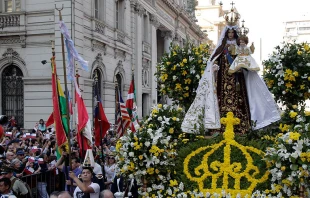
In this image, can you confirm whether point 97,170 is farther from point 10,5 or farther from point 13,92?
point 10,5

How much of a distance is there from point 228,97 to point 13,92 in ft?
46.8

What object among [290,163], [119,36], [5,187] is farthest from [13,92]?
[290,163]

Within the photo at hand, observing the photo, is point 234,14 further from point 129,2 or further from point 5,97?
point 129,2

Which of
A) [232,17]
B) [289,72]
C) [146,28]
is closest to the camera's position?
[232,17]

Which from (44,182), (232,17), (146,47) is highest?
(146,47)

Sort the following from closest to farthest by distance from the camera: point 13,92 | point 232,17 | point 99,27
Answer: point 232,17 → point 13,92 → point 99,27

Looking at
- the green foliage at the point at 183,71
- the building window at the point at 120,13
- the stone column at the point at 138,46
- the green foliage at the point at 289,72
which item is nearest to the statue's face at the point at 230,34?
the green foliage at the point at 289,72

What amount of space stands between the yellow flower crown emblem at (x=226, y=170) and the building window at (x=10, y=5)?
16051 mm

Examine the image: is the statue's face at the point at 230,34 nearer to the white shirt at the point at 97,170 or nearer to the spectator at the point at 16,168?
the white shirt at the point at 97,170

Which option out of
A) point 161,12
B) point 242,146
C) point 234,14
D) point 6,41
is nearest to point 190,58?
point 234,14

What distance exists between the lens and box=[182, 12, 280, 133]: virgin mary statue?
8156mm

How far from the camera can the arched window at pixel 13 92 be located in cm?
2025

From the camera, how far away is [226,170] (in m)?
6.68

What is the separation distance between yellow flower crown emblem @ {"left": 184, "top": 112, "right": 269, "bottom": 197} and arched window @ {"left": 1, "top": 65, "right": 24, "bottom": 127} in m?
15.0
